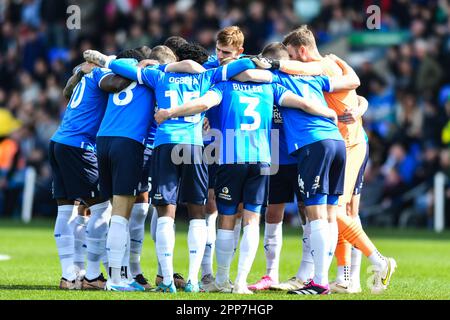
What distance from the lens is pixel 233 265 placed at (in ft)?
47.7

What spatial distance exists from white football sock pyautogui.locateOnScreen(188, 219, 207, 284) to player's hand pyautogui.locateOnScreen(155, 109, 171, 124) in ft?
3.68

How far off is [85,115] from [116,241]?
5.18 ft

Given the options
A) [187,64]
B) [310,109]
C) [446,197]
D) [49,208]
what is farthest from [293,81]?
[49,208]

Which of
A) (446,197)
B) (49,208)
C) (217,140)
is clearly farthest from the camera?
(49,208)

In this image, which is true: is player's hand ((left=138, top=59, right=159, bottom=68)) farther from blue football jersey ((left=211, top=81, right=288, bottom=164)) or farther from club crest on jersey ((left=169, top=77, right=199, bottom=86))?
blue football jersey ((left=211, top=81, right=288, bottom=164))

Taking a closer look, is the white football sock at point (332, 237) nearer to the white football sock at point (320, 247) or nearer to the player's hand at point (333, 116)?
the white football sock at point (320, 247)

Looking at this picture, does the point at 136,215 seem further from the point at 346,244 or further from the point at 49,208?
the point at 49,208

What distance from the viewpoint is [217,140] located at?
11.4 m

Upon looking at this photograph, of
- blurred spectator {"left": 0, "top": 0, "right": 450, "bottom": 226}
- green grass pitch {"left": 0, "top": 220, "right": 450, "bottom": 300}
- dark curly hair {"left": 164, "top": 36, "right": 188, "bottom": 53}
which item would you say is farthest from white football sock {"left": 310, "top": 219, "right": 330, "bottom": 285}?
blurred spectator {"left": 0, "top": 0, "right": 450, "bottom": 226}

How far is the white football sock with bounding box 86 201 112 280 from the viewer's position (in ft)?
36.4

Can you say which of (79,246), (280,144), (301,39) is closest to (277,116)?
(280,144)

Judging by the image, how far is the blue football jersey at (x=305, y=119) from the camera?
10828mm

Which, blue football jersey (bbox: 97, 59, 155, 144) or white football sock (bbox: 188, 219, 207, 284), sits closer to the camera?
white football sock (bbox: 188, 219, 207, 284)
